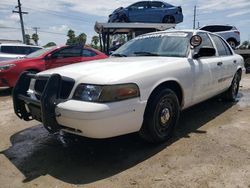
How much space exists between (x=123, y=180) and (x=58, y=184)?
0.66 metres

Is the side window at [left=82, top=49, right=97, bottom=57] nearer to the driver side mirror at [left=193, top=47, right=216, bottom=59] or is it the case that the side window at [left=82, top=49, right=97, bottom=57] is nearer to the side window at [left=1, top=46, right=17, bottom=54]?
the side window at [left=1, top=46, right=17, bottom=54]

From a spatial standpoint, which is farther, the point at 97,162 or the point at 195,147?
the point at 195,147

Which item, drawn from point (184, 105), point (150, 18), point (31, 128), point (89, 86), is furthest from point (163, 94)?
point (150, 18)

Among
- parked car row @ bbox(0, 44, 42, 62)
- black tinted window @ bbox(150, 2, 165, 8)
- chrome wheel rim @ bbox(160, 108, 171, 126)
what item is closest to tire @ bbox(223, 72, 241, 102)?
chrome wheel rim @ bbox(160, 108, 171, 126)

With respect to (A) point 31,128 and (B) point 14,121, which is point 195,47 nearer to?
(A) point 31,128

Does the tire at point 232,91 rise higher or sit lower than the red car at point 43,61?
lower

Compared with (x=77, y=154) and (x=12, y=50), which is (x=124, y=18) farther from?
(x=77, y=154)

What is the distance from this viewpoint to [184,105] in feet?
13.8

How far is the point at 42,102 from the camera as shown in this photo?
3143mm

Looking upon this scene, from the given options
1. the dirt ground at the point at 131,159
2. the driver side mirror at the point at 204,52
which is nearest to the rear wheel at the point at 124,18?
the driver side mirror at the point at 204,52

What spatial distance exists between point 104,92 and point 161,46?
183 centimetres

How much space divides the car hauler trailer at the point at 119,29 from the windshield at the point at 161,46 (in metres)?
7.32

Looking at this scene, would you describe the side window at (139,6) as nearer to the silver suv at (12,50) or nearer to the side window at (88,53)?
the silver suv at (12,50)

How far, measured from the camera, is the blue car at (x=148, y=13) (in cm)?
1415
